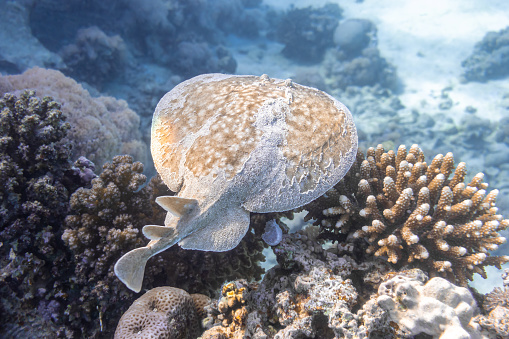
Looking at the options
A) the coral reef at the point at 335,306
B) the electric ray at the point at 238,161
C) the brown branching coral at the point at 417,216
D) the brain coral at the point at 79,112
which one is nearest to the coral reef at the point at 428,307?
the coral reef at the point at 335,306

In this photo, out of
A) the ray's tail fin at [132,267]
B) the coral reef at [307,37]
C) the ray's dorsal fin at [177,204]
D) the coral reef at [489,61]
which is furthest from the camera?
the coral reef at [307,37]

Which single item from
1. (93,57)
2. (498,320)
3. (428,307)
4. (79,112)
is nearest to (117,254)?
(428,307)

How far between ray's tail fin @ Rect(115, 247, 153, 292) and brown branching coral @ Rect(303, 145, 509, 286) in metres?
2.08

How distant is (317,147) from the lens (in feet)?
9.31

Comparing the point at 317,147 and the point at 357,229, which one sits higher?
the point at 317,147

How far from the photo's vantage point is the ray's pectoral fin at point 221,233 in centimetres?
251

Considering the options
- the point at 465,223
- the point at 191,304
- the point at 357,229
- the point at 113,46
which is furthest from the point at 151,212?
the point at 113,46

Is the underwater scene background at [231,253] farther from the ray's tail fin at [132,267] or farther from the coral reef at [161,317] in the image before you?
the ray's tail fin at [132,267]

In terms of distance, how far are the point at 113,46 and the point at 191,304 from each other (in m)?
14.9

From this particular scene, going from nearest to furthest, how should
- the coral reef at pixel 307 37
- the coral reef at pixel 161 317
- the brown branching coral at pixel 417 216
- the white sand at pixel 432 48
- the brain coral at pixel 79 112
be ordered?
the coral reef at pixel 161 317 → the brown branching coral at pixel 417 216 → the brain coral at pixel 79 112 → the white sand at pixel 432 48 → the coral reef at pixel 307 37

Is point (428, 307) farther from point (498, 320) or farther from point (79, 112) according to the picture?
point (79, 112)

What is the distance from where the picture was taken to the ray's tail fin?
2221 mm

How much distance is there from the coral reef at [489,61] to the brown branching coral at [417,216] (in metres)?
18.0

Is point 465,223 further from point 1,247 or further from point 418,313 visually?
point 1,247
